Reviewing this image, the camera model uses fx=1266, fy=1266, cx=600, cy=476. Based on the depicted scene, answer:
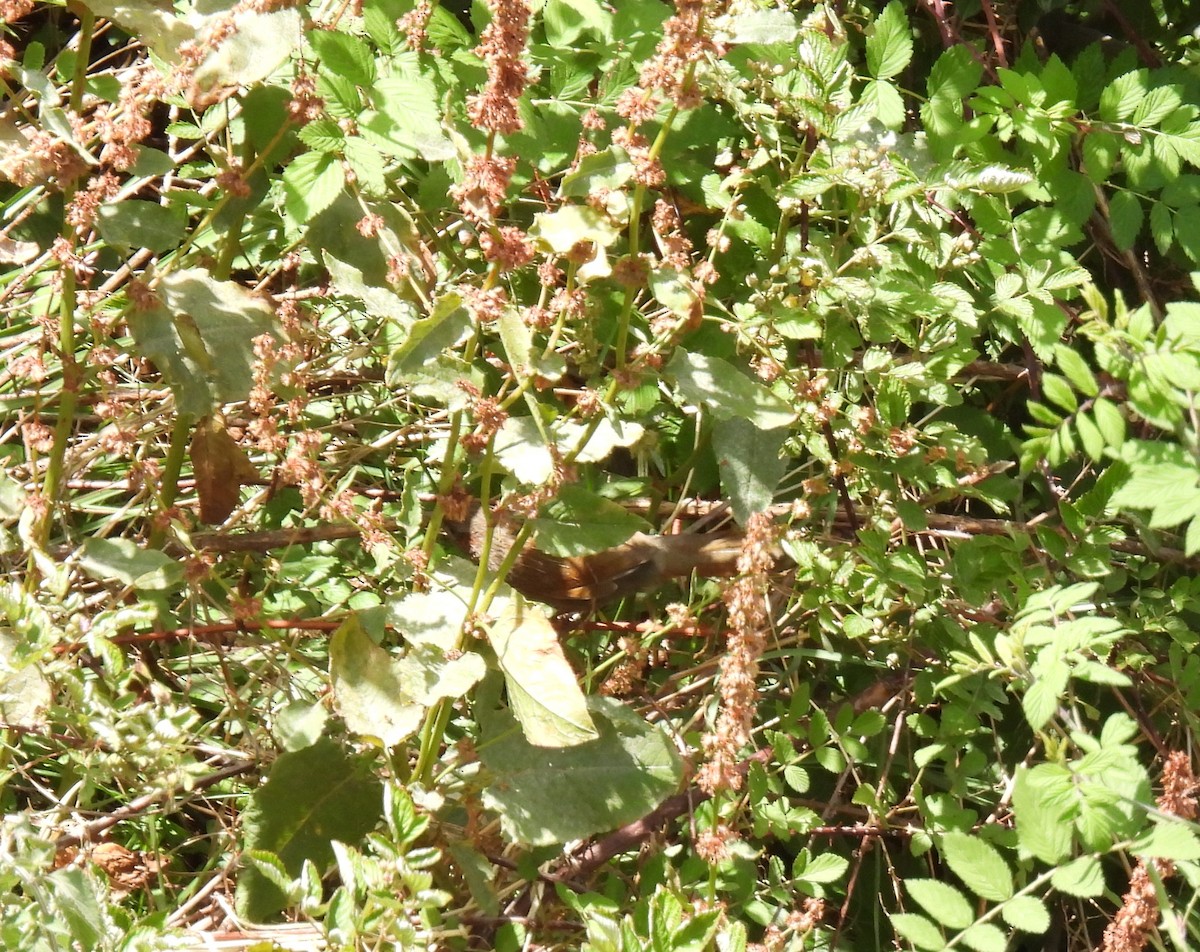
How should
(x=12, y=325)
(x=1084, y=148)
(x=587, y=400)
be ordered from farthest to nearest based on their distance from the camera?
1. (x=12, y=325)
2. (x=1084, y=148)
3. (x=587, y=400)

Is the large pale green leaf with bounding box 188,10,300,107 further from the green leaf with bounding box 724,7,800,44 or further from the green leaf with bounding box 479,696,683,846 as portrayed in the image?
the green leaf with bounding box 479,696,683,846

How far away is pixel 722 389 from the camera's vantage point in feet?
4.94

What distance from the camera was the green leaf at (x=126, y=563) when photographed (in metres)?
1.63

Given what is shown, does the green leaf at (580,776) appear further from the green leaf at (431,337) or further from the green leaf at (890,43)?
the green leaf at (890,43)

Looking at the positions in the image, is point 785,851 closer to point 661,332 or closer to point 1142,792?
point 1142,792

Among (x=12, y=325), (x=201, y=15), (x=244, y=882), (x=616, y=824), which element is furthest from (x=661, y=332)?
(x=12, y=325)

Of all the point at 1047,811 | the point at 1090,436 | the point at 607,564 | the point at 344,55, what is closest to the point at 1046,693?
the point at 1047,811

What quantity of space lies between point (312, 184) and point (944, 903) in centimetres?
112

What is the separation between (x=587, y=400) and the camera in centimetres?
143

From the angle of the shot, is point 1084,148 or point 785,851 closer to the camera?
point 1084,148

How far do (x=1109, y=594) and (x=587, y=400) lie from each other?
983mm

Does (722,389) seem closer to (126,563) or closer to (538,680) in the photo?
(538,680)

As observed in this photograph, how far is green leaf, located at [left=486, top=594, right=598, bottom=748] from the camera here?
1415mm

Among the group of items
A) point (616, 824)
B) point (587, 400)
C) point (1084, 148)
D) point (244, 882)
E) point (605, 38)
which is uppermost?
point (605, 38)
